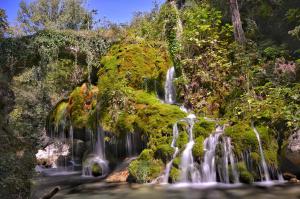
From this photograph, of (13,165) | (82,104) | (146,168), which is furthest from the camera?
(82,104)

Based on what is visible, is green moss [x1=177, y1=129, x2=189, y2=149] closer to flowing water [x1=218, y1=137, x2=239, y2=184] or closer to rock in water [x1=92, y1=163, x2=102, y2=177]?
flowing water [x1=218, y1=137, x2=239, y2=184]

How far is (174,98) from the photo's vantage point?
15344 millimetres

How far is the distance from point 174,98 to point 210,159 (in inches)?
216

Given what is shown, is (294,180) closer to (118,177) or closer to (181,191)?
(181,191)

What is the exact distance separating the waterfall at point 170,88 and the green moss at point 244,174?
19.1 feet

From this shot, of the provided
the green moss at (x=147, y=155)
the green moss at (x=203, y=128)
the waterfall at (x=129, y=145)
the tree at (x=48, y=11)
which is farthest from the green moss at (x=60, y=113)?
the tree at (x=48, y=11)

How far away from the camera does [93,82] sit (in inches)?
669

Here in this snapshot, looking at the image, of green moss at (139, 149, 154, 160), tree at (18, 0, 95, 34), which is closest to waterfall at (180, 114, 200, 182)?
green moss at (139, 149, 154, 160)

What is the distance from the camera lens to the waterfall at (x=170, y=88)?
50.2ft

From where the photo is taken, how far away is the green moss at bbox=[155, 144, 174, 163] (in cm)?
1084

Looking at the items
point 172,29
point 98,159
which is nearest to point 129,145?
point 98,159

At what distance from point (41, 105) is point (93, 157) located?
35.5 ft

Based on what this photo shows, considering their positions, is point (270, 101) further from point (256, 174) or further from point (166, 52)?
point (166, 52)

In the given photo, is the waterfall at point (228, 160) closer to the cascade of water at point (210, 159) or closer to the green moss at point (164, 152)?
the cascade of water at point (210, 159)
